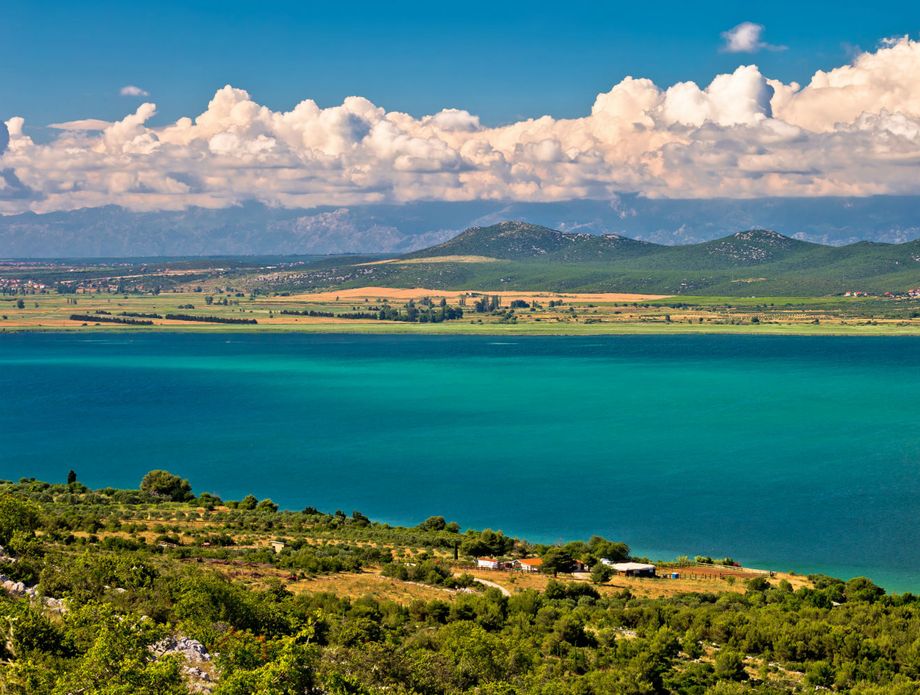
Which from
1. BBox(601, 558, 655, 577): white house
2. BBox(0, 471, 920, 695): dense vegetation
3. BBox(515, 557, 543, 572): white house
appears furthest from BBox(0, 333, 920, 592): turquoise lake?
BBox(0, 471, 920, 695): dense vegetation

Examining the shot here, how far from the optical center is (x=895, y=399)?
115m

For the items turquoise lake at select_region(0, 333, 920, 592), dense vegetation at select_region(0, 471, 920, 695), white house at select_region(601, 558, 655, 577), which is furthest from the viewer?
turquoise lake at select_region(0, 333, 920, 592)

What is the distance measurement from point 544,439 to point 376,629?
205 ft

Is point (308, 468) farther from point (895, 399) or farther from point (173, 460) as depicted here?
point (895, 399)

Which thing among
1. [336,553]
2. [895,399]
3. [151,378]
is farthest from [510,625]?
[151,378]

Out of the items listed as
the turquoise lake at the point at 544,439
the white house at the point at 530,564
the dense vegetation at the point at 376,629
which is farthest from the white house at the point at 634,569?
the turquoise lake at the point at 544,439

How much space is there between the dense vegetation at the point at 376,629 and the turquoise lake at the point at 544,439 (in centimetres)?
1738

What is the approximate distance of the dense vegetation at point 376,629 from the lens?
26125 millimetres

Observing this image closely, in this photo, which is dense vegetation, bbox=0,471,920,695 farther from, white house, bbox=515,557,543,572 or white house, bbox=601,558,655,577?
white house, bbox=601,558,655,577

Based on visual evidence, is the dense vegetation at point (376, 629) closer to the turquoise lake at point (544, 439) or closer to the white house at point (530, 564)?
the white house at point (530, 564)

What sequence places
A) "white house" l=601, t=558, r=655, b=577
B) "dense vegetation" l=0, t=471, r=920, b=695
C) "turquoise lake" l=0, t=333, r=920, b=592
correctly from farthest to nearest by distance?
"turquoise lake" l=0, t=333, r=920, b=592, "white house" l=601, t=558, r=655, b=577, "dense vegetation" l=0, t=471, r=920, b=695

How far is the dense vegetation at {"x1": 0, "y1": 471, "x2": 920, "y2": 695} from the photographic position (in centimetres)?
2612

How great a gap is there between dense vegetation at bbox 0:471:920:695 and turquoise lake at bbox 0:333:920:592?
17.4 meters

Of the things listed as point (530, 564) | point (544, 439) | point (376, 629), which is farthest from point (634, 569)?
point (544, 439)
